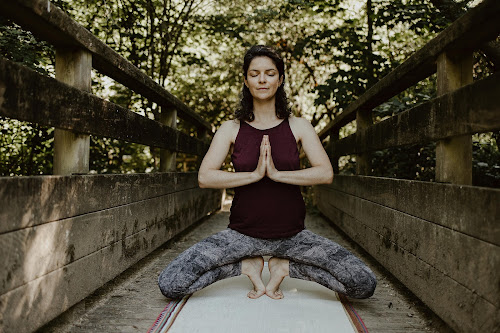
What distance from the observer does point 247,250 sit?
265 centimetres

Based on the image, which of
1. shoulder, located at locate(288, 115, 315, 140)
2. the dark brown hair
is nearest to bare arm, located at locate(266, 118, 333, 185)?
shoulder, located at locate(288, 115, 315, 140)

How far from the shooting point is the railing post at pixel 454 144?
2.14m

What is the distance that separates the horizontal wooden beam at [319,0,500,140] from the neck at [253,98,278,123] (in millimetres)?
864

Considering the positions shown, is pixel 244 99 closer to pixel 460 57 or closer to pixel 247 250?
pixel 247 250

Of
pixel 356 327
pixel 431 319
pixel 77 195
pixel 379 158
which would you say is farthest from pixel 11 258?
pixel 379 158

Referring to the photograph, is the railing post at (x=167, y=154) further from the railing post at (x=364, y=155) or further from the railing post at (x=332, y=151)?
the railing post at (x=332, y=151)

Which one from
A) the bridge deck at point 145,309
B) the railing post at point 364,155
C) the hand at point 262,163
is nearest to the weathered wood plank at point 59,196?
the bridge deck at point 145,309

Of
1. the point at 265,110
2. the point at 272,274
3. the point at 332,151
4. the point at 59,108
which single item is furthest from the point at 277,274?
the point at 332,151

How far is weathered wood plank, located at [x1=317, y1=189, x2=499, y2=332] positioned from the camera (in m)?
1.68

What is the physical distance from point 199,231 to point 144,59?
10.3ft

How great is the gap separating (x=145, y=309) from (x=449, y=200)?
5.30ft

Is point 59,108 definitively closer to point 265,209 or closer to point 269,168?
point 269,168

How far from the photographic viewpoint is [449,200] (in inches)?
80.3

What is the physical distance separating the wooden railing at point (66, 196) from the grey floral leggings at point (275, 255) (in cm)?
44
